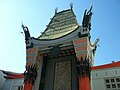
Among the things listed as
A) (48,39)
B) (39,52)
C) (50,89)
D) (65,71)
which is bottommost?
(50,89)

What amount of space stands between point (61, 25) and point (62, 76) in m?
4.21

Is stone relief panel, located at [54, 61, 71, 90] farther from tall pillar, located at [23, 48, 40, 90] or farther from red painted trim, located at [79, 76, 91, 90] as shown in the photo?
tall pillar, located at [23, 48, 40, 90]

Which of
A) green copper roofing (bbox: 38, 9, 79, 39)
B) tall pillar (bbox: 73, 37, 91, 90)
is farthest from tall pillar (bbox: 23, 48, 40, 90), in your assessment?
tall pillar (bbox: 73, 37, 91, 90)

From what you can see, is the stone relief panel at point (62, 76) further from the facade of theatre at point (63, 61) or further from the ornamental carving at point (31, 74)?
the ornamental carving at point (31, 74)

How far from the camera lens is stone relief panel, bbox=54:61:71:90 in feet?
32.6

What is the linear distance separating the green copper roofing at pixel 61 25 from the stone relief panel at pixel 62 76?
1.99 metres

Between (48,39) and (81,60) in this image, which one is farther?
(48,39)

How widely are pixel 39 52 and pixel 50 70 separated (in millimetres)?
1435

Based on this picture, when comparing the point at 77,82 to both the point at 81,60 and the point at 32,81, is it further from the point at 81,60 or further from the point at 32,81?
the point at 32,81

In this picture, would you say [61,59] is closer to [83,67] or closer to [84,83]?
[83,67]

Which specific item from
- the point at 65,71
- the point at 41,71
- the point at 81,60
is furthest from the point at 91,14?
the point at 41,71

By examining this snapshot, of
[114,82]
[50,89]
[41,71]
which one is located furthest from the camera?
[41,71]

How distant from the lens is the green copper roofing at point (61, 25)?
1178cm

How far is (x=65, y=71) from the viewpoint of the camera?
10562 millimetres
